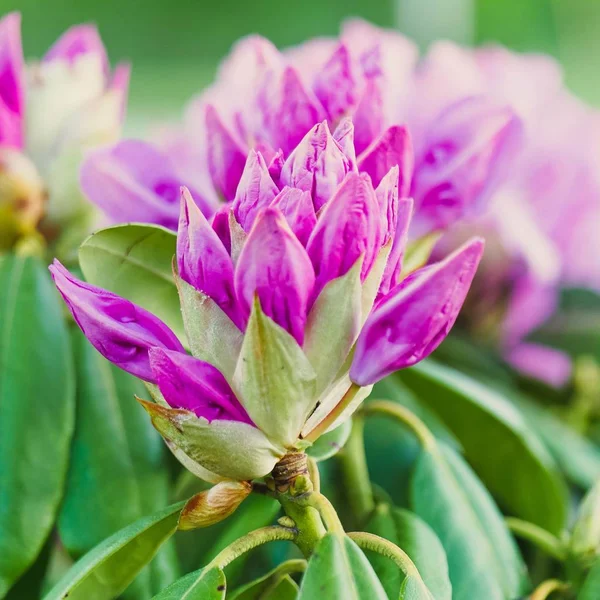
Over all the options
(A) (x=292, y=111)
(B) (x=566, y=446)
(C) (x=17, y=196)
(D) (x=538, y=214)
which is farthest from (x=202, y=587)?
(D) (x=538, y=214)

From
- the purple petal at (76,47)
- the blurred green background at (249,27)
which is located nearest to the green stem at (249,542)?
the purple petal at (76,47)

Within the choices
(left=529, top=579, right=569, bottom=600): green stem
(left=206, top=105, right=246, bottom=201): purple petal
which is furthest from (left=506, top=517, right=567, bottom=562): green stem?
(left=206, top=105, right=246, bottom=201): purple petal

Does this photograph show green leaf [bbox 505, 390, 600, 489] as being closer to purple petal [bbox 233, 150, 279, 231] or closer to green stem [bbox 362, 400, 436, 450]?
green stem [bbox 362, 400, 436, 450]

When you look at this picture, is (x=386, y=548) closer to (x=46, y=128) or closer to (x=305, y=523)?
(x=305, y=523)

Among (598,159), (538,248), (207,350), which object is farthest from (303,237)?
(598,159)

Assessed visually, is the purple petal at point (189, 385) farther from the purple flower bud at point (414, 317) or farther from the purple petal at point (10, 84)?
the purple petal at point (10, 84)

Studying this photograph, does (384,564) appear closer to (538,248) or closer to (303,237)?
(303,237)
